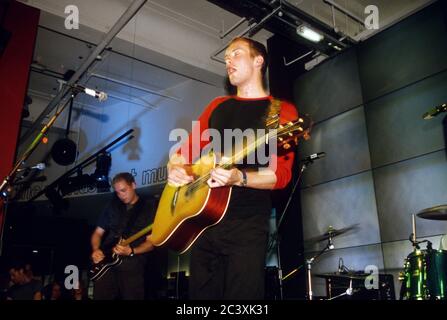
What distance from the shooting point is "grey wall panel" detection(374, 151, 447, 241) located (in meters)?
3.64

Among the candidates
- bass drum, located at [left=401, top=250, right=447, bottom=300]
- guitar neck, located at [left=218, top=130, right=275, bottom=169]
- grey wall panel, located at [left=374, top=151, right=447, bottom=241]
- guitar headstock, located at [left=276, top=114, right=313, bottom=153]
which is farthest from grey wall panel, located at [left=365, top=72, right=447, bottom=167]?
guitar neck, located at [left=218, top=130, right=275, bottom=169]

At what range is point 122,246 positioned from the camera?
3346 millimetres

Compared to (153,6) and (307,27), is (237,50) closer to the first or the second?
(307,27)

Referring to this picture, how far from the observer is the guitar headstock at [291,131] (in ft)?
5.25

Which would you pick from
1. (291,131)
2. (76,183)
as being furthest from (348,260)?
(76,183)

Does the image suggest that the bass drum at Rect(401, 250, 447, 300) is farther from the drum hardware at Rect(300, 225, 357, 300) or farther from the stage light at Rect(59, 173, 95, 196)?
the stage light at Rect(59, 173, 95, 196)

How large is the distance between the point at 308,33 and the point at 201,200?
11.2 ft

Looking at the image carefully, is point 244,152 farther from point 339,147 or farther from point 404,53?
point 404,53

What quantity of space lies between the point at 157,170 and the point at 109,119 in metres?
2.25

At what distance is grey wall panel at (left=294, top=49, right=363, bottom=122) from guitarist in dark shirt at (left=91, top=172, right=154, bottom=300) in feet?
8.55

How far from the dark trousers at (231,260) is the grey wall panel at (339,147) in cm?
327

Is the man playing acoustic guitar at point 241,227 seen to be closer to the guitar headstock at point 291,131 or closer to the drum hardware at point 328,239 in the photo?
the guitar headstock at point 291,131

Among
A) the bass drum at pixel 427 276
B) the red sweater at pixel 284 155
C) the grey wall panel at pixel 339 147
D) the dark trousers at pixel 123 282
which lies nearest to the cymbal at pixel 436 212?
the bass drum at pixel 427 276
